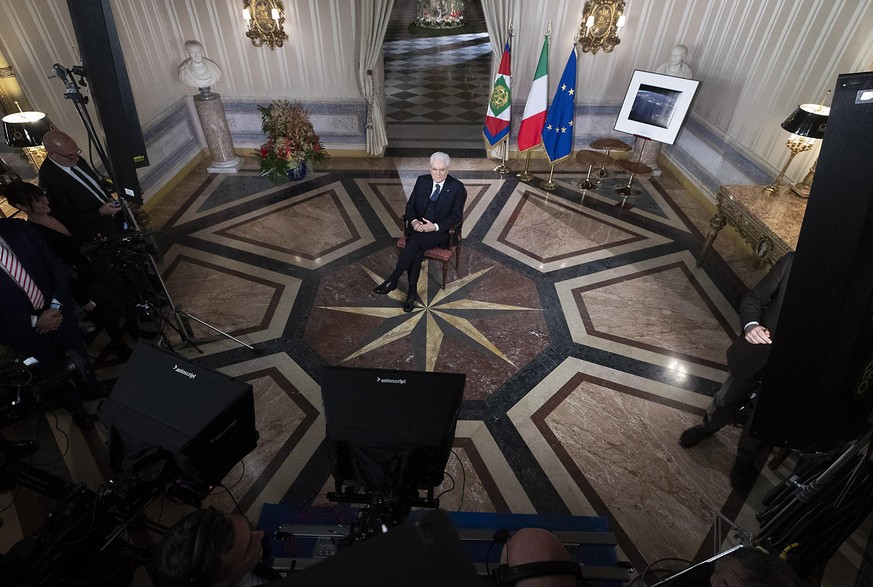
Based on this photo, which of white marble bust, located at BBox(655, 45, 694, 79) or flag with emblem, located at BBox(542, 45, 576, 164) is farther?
flag with emblem, located at BBox(542, 45, 576, 164)

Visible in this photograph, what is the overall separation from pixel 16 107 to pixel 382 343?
3.76 m

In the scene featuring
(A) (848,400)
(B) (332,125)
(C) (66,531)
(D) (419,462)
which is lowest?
(B) (332,125)

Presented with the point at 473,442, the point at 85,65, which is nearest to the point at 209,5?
the point at 85,65

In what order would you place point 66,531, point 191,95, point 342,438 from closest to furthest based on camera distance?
1. point 342,438
2. point 66,531
3. point 191,95

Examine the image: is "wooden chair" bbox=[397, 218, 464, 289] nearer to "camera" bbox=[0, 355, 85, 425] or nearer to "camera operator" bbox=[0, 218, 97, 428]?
"camera operator" bbox=[0, 218, 97, 428]

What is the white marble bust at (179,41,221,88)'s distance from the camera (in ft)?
19.3

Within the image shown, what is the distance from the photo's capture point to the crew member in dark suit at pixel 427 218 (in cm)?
422

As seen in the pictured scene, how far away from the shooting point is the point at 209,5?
618 cm

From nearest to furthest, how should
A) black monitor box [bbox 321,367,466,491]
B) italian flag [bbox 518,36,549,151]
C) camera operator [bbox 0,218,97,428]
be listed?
black monitor box [bbox 321,367,466,491] < camera operator [bbox 0,218,97,428] < italian flag [bbox 518,36,549,151]

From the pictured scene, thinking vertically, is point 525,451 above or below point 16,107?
below

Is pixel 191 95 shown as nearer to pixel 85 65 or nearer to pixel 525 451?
pixel 85 65

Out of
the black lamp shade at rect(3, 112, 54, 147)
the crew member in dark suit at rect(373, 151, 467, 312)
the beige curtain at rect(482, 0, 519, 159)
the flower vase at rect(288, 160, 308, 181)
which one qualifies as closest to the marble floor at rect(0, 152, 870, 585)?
the flower vase at rect(288, 160, 308, 181)

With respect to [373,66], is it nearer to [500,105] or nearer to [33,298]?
[500,105]

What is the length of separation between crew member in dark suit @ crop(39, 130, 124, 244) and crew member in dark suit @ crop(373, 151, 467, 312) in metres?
2.37
